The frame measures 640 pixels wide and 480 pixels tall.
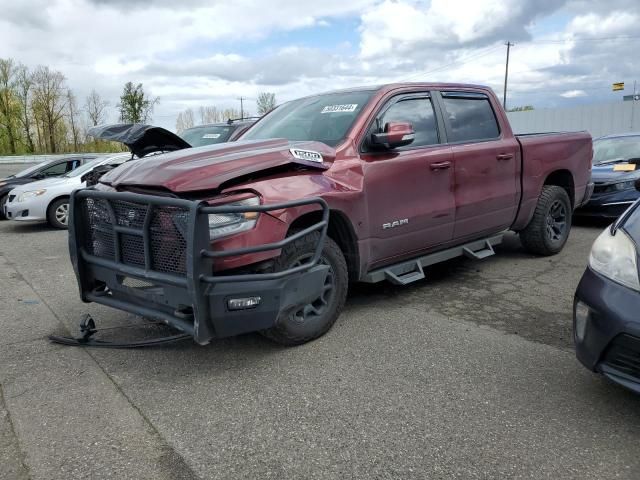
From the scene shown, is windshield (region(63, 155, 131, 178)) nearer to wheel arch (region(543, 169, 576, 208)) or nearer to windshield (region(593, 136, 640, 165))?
wheel arch (region(543, 169, 576, 208))

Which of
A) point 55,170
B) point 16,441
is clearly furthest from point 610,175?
point 55,170

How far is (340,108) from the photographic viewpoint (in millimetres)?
4637

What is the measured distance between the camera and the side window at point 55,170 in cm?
1197

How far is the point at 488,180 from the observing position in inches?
209

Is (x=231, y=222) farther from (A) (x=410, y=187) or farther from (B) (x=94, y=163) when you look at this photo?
(B) (x=94, y=163)

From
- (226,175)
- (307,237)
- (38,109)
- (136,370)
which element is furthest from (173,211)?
(38,109)

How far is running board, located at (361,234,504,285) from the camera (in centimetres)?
448

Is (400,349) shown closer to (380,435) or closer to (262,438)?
(380,435)

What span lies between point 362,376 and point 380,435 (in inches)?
26.8

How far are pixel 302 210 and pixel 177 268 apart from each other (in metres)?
0.90

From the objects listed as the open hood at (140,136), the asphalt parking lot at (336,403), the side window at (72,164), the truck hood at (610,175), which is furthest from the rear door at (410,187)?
the side window at (72,164)

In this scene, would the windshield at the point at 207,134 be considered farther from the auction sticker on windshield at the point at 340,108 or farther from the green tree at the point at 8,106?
the green tree at the point at 8,106

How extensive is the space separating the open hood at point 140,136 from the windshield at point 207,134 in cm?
375

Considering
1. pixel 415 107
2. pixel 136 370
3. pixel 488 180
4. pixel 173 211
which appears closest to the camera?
pixel 173 211
